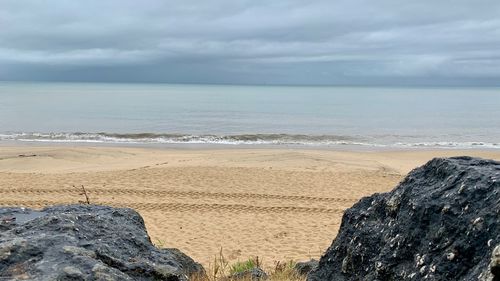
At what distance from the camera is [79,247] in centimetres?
269

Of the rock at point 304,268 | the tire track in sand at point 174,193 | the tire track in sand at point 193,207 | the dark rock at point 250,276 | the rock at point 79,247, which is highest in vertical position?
the rock at point 79,247

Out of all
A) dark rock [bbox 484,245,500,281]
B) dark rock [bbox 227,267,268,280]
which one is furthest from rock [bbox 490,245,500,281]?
dark rock [bbox 227,267,268,280]

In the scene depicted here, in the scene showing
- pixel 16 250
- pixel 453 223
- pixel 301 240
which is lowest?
pixel 301 240

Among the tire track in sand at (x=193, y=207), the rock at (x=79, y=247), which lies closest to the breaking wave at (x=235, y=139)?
the tire track in sand at (x=193, y=207)

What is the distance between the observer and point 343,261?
3.26 metres

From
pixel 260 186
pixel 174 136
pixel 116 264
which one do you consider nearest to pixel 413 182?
pixel 116 264

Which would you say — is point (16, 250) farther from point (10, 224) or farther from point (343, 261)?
point (343, 261)

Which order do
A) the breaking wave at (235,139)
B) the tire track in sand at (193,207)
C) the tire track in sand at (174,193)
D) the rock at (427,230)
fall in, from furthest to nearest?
the breaking wave at (235,139)
the tire track in sand at (174,193)
the tire track in sand at (193,207)
the rock at (427,230)

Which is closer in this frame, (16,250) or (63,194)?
(16,250)

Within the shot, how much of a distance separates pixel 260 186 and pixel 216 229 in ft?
15.3

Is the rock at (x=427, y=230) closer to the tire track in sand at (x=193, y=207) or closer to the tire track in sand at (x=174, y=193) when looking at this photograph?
the tire track in sand at (x=193, y=207)

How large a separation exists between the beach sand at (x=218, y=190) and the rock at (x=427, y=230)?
309cm

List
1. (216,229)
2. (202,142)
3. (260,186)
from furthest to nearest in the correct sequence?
(202,142) → (260,186) → (216,229)

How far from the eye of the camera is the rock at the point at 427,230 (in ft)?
7.54
